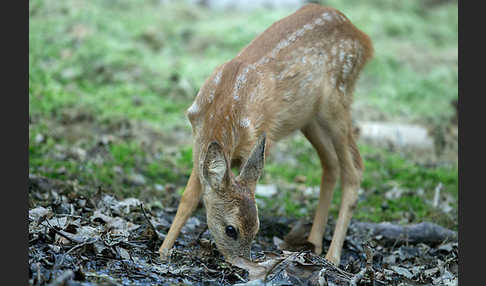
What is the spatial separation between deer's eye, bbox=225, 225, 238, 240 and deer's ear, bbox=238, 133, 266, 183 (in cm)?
40

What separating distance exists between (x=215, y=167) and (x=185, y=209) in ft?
2.28

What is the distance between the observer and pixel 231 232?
4559 mm

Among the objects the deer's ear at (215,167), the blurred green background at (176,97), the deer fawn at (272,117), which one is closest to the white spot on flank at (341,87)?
the deer fawn at (272,117)

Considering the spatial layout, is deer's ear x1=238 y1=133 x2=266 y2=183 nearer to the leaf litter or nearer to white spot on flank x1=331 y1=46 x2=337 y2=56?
the leaf litter

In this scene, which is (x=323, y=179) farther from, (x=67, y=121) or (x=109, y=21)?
(x=109, y=21)

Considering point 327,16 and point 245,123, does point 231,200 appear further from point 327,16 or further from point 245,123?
point 327,16

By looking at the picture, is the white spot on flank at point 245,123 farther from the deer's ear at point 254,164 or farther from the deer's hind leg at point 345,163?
the deer's hind leg at point 345,163

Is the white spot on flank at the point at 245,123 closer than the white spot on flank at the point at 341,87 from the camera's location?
Yes

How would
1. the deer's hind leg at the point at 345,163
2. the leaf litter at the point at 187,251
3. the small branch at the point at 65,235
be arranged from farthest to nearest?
the deer's hind leg at the point at 345,163
the small branch at the point at 65,235
the leaf litter at the point at 187,251

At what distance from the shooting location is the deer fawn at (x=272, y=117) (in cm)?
459

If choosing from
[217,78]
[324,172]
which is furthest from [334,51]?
[217,78]

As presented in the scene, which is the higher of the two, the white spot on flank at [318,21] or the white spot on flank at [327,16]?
the white spot on flank at [327,16]

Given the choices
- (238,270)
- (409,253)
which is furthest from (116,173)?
(409,253)

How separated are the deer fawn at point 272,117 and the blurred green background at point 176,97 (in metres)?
1.04
